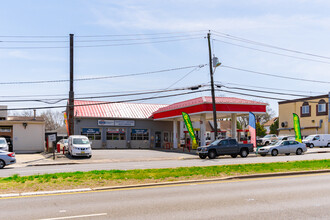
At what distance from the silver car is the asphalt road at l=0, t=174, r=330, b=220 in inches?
717

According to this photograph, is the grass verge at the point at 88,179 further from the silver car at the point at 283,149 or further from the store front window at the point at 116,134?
the store front window at the point at 116,134

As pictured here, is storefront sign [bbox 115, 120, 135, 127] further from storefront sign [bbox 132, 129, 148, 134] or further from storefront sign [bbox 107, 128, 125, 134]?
storefront sign [bbox 132, 129, 148, 134]

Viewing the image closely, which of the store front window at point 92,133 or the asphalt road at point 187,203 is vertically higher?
the store front window at point 92,133

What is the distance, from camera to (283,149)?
2956 centimetres

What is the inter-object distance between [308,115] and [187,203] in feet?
173

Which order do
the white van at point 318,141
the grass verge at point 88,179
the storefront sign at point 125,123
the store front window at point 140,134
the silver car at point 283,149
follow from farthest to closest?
the store front window at point 140,134, the storefront sign at point 125,123, the white van at point 318,141, the silver car at point 283,149, the grass verge at point 88,179

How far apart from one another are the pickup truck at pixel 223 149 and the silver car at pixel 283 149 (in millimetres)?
2153

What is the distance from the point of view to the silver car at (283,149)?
95.8 ft

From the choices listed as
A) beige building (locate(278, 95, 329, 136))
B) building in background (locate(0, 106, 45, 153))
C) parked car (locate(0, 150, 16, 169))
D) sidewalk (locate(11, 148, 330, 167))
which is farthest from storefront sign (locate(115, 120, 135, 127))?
parked car (locate(0, 150, 16, 169))

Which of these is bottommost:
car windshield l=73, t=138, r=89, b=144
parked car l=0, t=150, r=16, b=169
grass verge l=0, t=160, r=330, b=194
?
grass verge l=0, t=160, r=330, b=194

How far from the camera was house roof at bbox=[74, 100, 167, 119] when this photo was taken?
145 ft

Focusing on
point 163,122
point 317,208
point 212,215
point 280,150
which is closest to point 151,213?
point 212,215

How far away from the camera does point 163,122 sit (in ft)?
158

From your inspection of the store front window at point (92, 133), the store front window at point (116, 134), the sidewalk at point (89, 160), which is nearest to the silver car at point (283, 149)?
the sidewalk at point (89, 160)
